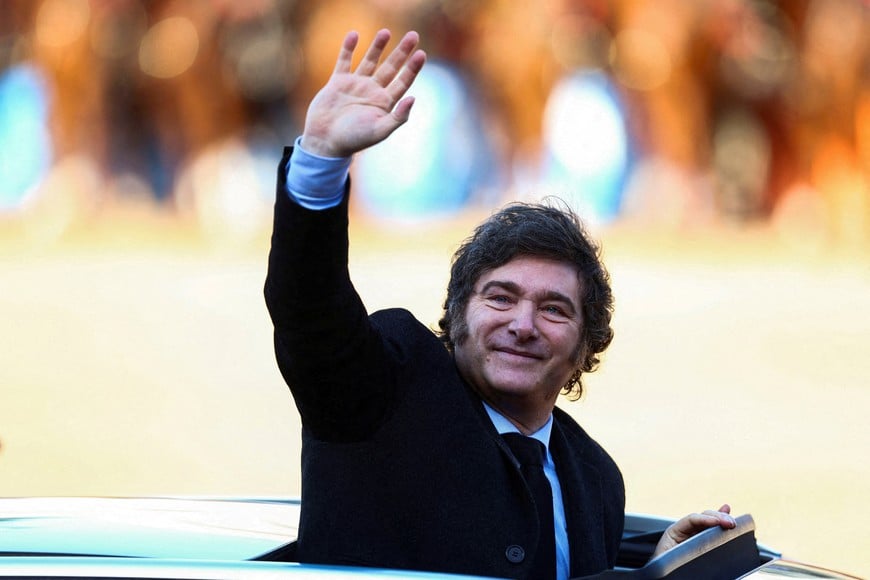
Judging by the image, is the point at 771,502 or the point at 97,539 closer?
the point at 97,539

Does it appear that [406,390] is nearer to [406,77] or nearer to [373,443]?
[373,443]

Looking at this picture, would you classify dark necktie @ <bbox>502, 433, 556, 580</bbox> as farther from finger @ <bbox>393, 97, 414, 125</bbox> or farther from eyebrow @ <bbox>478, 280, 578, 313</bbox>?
finger @ <bbox>393, 97, 414, 125</bbox>

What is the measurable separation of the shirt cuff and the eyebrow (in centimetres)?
46

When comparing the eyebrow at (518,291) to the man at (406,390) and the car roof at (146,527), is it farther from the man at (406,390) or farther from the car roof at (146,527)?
the car roof at (146,527)

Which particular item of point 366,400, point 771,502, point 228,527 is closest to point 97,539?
point 228,527

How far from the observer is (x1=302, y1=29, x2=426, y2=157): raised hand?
2137mm

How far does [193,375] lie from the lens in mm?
9859

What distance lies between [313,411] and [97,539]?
423 mm

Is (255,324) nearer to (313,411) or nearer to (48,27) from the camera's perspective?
(48,27)

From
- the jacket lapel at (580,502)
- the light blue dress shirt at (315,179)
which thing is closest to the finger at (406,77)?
the light blue dress shirt at (315,179)

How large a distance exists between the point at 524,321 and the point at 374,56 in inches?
20.4

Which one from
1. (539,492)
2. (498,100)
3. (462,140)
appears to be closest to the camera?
(539,492)

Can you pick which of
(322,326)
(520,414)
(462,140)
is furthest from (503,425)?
(462,140)

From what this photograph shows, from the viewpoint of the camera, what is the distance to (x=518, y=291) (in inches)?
98.4
